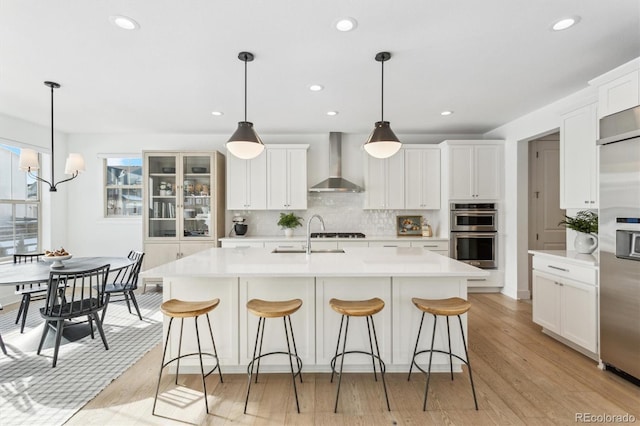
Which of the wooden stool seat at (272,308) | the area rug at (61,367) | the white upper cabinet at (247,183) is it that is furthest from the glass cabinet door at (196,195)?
the wooden stool seat at (272,308)

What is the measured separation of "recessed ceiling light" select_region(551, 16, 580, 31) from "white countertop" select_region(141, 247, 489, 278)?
71.3 inches

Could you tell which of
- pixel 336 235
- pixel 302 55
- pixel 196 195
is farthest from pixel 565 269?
pixel 196 195

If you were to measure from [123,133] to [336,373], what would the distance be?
17.1 feet

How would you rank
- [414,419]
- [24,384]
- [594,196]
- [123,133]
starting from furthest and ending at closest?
1. [123,133]
2. [594,196]
3. [24,384]
4. [414,419]

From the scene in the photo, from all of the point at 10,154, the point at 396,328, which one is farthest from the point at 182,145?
the point at 396,328

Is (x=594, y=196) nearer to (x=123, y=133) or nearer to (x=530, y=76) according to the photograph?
(x=530, y=76)

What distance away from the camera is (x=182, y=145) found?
17.7 feet

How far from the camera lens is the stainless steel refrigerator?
88.7 inches

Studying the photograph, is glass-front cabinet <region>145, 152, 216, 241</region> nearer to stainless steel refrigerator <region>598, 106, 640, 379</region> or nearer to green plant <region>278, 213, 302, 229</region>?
green plant <region>278, 213, 302, 229</region>

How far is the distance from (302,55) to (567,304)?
130 inches

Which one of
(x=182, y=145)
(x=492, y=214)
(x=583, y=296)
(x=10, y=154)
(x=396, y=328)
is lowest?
(x=396, y=328)

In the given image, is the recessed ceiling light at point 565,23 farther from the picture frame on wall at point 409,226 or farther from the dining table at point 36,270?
the dining table at point 36,270

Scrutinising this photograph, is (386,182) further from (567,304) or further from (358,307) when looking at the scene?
(358,307)

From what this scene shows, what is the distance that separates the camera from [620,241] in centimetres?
235
